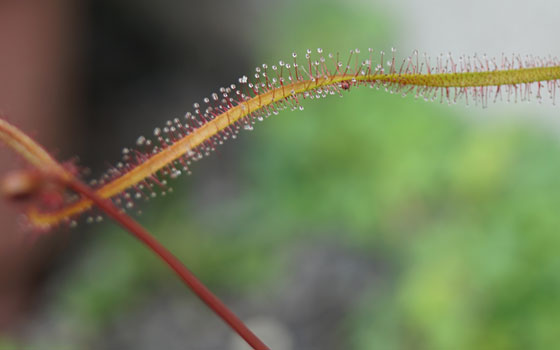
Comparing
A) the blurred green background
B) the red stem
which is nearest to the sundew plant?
the red stem

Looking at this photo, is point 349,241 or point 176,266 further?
point 349,241

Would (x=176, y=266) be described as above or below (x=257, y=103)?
below

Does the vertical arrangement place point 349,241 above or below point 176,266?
below

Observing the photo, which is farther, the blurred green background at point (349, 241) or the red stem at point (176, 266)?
the blurred green background at point (349, 241)

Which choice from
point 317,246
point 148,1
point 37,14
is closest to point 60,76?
point 37,14

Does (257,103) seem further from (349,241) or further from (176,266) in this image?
(349,241)

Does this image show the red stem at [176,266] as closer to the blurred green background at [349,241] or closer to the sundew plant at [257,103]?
the sundew plant at [257,103]

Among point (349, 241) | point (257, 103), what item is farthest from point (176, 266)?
point (349, 241)

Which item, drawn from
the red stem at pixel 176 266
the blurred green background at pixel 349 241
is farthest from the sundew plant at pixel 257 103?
the blurred green background at pixel 349 241

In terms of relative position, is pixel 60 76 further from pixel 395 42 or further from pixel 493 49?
pixel 493 49

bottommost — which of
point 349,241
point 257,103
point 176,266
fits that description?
point 349,241
